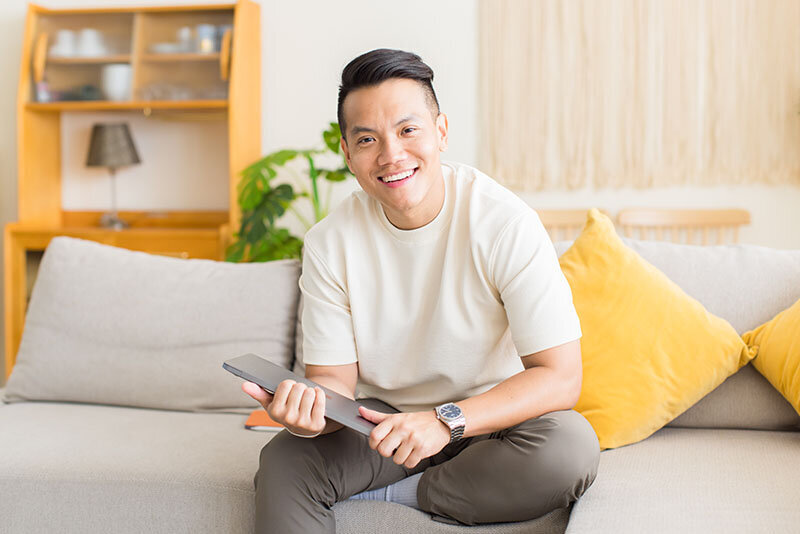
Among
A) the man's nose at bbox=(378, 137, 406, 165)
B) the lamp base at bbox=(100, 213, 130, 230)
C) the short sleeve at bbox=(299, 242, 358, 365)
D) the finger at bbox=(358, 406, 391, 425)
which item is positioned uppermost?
the man's nose at bbox=(378, 137, 406, 165)

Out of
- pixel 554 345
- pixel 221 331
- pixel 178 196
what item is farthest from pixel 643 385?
pixel 178 196

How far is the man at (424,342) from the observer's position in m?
1.36

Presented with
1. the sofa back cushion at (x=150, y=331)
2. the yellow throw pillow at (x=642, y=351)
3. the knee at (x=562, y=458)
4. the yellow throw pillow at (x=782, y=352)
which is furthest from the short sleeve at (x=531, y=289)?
the sofa back cushion at (x=150, y=331)

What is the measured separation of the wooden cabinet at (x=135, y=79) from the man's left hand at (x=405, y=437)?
259cm

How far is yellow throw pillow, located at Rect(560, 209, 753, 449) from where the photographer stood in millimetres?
1729

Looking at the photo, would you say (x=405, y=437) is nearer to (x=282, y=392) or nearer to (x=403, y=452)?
→ (x=403, y=452)

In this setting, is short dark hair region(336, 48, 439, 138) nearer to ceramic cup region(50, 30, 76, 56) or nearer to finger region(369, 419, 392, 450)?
finger region(369, 419, 392, 450)

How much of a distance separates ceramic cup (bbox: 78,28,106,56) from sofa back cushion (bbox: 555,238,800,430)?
2775mm

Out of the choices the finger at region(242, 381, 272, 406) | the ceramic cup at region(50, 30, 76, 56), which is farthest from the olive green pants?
the ceramic cup at region(50, 30, 76, 56)

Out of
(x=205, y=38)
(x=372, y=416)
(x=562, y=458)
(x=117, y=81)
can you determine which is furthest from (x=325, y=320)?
(x=117, y=81)

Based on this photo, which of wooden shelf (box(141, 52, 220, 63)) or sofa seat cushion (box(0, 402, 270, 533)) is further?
wooden shelf (box(141, 52, 220, 63))

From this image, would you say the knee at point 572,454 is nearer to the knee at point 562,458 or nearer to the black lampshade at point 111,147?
the knee at point 562,458

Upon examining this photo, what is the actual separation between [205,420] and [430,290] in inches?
29.1

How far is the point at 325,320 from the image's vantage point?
5.20ft
